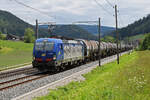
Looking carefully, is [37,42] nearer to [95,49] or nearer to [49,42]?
[49,42]

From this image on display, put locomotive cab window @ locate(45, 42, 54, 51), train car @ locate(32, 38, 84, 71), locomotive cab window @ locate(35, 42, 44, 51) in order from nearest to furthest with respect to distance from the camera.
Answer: train car @ locate(32, 38, 84, 71), locomotive cab window @ locate(45, 42, 54, 51), locomotive cab window @ locate(35, 42, 44, 51)

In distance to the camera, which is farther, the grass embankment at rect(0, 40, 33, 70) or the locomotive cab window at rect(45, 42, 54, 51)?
the grass embankment at rect(0, 40, 33, 70)

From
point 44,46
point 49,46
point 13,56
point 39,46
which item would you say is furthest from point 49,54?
point 13,56

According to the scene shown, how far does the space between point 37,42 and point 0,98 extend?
39.7 ft

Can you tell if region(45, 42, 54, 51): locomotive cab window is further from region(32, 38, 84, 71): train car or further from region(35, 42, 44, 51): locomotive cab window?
region(35, 42, 44, 51): locomotive cab window

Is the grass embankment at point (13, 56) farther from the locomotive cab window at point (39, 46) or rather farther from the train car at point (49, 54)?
the train car at point (49, 54)

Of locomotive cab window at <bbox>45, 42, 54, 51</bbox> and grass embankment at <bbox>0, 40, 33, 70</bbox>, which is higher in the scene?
locomotive cab window at <bbox>45, 42, 54, 51</bbox>

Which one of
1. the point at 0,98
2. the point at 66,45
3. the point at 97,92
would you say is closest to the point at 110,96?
the point at 97,92

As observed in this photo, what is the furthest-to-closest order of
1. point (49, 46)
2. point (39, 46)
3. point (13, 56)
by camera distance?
point (13, 56) < point (39, 46) < point (49, 46)

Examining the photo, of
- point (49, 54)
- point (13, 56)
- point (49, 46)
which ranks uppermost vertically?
point (49, 46)

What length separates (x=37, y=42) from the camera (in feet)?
80.9

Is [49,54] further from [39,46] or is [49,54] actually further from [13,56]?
[13,56]

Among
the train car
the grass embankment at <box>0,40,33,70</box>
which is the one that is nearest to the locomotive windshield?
the train car

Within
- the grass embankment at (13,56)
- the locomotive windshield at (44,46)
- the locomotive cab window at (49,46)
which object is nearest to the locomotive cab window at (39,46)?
the locomotive windshield at (44,46)
